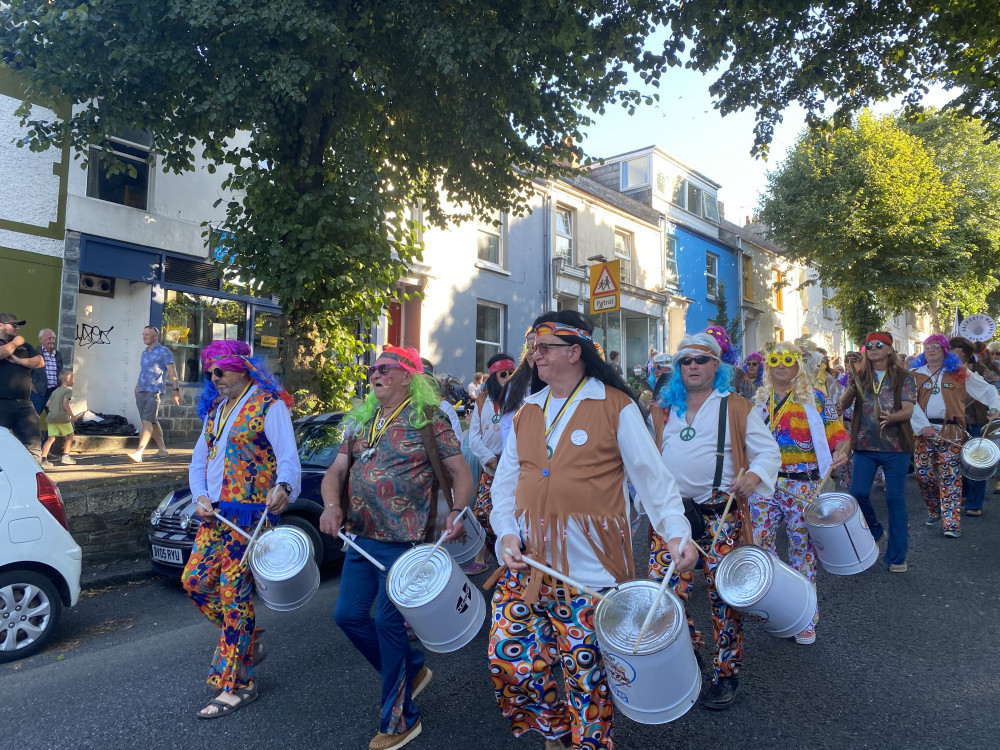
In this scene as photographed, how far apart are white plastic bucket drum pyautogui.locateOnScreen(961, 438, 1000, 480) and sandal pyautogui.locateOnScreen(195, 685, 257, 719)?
6726 millimetres

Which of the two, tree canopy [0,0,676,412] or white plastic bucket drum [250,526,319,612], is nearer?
white plastic bucket drum [250,526,319,612]

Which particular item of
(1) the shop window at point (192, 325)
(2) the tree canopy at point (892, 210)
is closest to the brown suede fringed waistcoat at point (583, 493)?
(1) the shop window at point (192, 325)

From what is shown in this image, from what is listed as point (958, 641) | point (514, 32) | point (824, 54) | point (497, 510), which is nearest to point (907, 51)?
point (824, 54)

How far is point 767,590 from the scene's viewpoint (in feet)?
10.4

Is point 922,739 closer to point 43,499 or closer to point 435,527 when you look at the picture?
point 435,527

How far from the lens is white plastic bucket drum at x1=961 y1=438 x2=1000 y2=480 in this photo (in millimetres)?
Answer: 6941

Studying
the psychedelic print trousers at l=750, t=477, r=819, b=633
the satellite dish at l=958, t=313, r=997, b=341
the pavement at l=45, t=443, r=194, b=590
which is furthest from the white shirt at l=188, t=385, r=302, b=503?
the satellite dish at l=958, t=313, r=997, b=341

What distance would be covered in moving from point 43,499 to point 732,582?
450 cm

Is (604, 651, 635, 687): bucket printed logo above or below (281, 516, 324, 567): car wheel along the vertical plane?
above

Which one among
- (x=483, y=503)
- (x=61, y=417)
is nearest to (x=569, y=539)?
(x=483, y=503)

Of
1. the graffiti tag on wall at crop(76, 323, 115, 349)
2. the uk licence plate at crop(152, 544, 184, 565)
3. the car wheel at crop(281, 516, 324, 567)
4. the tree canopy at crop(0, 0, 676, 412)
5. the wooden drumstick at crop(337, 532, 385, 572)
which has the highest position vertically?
the tree canopy at crop(0, 0, 676, 412)

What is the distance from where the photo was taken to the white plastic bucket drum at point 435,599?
293 cm

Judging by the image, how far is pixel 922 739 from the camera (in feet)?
11.1

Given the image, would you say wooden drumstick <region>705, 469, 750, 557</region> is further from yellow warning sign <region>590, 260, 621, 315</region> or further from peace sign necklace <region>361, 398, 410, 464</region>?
yellow warning sign <region>590, 260, 621, 315</region>
